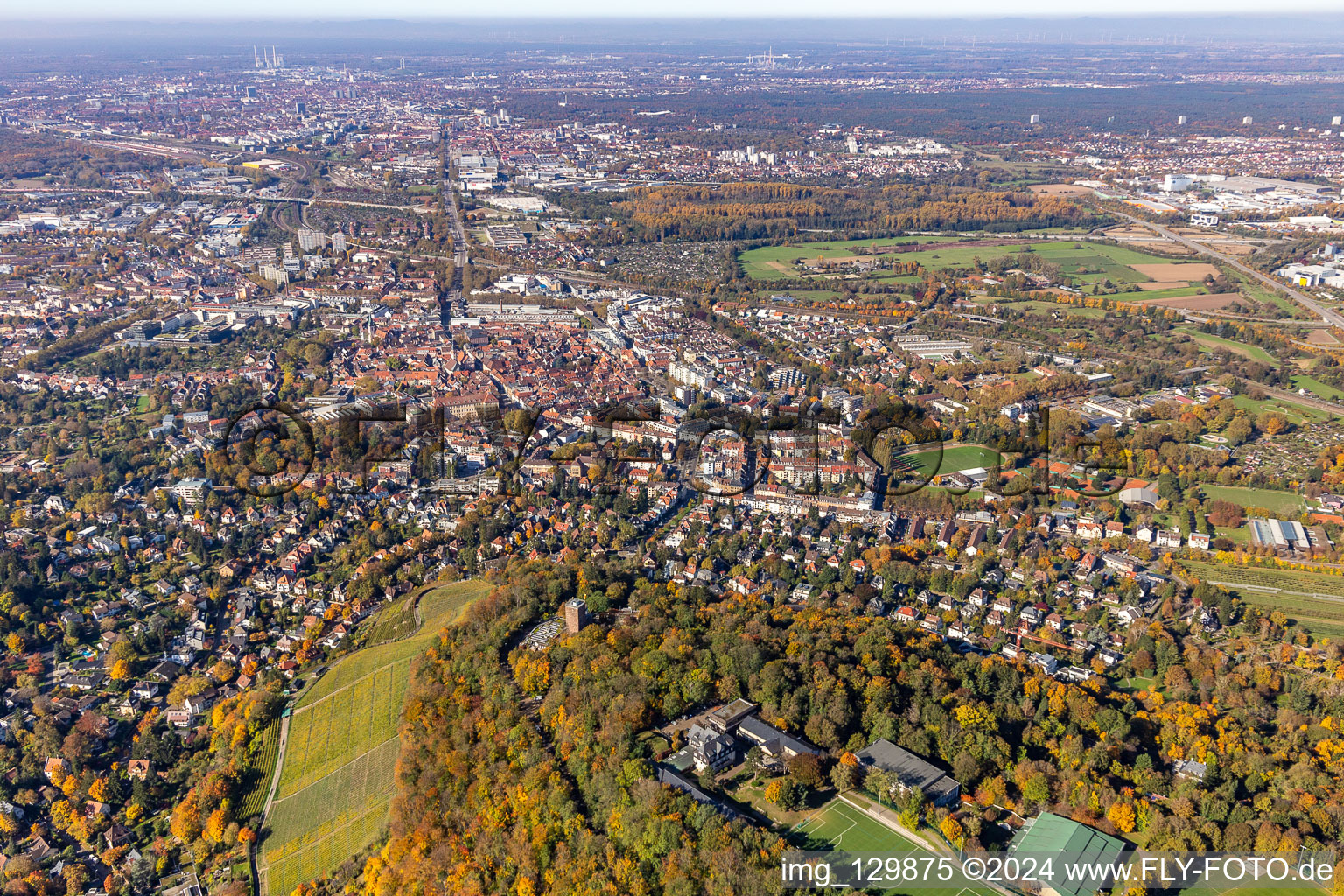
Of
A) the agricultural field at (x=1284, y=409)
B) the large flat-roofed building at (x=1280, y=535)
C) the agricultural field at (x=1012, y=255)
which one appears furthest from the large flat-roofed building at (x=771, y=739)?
the agricultural field at (x=1012, y=255)

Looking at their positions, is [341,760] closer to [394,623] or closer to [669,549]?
[394,623]

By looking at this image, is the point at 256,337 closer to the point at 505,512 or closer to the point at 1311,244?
the point at 505,512

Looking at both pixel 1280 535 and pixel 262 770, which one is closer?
pixel 262 770

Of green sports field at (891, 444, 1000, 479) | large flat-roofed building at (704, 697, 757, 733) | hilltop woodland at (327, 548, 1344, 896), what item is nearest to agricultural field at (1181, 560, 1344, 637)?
hilltop woodland at (327, 548, 1344, 896)

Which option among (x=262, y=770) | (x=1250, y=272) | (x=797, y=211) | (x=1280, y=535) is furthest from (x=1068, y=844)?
(x=797, y=211)

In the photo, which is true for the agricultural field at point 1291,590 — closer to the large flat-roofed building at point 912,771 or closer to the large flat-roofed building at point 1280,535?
the large flat-roofed building at point 1280,535
